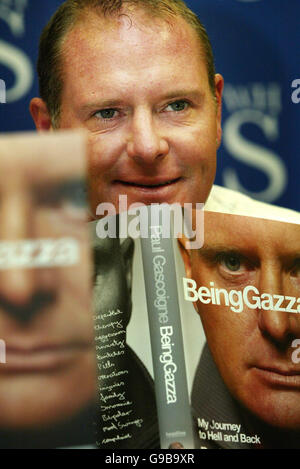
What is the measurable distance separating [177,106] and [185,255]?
0.43 metres

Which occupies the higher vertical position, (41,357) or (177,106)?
(177,106)

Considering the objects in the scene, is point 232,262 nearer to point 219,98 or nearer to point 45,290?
point 45,290

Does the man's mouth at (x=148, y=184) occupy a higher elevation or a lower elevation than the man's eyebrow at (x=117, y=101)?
lower

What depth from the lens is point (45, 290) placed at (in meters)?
0.71

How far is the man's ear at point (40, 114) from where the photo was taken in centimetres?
129

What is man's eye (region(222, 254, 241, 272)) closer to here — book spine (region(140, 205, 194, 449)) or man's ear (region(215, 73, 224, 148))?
book spine (region(140, 205, 194, 449))

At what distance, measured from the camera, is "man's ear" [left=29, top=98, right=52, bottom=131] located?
4.23 feet

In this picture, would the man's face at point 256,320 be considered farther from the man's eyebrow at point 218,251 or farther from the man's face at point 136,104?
the man's face at point 136,104

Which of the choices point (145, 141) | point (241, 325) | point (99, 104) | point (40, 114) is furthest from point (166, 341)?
point (40, 114)

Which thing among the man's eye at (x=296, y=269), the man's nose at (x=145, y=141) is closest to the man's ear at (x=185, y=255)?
the man's eye at (x=296, y=269)

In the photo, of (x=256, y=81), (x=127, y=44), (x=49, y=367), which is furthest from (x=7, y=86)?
(x=49, y=367)

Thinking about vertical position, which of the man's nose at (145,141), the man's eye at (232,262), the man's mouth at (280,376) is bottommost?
the man's mouth at (280,376)

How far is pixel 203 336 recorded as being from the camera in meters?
0.83

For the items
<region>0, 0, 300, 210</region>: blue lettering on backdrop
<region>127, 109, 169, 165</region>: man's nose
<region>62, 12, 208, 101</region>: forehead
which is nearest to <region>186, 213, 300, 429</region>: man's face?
<region>127, 109, 169, 165</region>: man's nose
